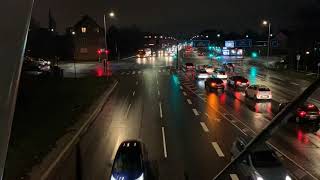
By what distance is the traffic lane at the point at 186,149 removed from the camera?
1623 centimetres

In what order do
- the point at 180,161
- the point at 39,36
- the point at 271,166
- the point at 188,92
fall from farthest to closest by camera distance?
the point at 39,36 → the point at 188,92 → the point at 180,161 → the point at 271,166

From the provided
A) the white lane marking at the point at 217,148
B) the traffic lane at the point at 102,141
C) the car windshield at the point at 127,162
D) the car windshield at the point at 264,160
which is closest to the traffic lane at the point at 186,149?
the white lane marking at the point at 217,148

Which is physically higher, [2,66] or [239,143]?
[2,66]

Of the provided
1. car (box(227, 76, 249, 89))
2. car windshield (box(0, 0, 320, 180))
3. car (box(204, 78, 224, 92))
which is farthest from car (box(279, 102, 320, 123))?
car (box(227, 76, 249, 89))

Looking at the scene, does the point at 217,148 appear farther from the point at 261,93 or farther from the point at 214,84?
the point at 214,84

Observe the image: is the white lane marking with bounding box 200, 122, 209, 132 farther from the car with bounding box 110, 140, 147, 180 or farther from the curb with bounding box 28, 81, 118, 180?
the car with bounding box 110, 140, 147, 180

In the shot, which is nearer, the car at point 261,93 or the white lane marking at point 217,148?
the white lane marking at point 217,148

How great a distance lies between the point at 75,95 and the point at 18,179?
941 inches

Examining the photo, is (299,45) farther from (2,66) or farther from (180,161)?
(2,66)

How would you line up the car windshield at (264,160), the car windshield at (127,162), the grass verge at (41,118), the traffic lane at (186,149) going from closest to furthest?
1. the car windshield at (127,162)
2. the car windshield at (264,160)
3. the traffic lane at (186,149)
4. the grass verge at (41,118)

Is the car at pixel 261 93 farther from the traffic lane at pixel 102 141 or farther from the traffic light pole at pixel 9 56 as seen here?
the traffic light pole at pixel 9 56

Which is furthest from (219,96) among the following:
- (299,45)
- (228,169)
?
(299,45)

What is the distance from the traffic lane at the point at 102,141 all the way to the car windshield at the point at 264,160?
6.29 metres

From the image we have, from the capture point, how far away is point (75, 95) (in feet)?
124
